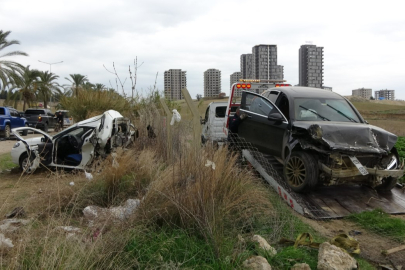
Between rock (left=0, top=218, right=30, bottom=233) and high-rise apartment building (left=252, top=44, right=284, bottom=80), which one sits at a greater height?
high-rise apartment building (left=252, top=44, right=284, bottom=80)

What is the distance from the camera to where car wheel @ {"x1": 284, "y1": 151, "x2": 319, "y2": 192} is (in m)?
6.31

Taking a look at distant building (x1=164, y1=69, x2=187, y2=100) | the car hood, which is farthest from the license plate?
distant building (x1=164, y1=69, x2=187, y2=100)

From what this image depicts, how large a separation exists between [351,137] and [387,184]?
4.59 feet

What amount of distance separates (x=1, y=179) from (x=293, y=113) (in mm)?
6917

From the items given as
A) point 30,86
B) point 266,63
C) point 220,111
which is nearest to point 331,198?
point 220,111

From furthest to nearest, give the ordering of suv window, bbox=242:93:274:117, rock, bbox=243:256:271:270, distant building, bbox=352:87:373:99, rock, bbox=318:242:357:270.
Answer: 1. distant building, bbox=352:87:373:99
2. suv window, bbox=242:93:274:117
3. rock, bbox=318:242:357:270
4. rock, bbox=243:256:271:270

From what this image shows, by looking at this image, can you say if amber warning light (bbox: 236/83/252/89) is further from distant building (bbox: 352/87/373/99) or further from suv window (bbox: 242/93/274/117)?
distant building (bbox: 352/87/373/99)

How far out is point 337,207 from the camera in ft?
20.4

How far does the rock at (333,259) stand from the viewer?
3.76 metres

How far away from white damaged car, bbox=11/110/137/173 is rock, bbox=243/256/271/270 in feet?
20.4

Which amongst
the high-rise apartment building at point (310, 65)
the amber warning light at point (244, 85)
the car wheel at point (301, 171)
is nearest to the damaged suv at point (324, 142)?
the car wheel at point (301, 171)

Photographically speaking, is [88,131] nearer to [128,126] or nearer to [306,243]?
[128,126]

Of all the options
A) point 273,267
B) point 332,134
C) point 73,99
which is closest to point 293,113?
point 332,134

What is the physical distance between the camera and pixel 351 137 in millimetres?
6230
